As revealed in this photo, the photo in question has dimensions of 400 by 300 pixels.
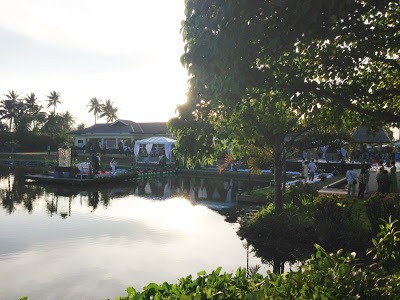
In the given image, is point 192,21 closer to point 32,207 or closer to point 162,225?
point 162,225

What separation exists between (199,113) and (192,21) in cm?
196

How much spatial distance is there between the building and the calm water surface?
34.2 metres

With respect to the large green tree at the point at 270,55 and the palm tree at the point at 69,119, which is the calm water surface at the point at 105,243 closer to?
the large green tree at the point at 270,55

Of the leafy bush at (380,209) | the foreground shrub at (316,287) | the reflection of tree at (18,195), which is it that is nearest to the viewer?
the foreground shrub at (316,287)

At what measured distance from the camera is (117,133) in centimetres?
5916

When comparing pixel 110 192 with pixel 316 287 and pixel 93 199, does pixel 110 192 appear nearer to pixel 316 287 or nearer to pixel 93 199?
pixel 93 199

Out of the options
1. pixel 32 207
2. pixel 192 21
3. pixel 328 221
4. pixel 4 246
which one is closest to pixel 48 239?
pixel 4 246

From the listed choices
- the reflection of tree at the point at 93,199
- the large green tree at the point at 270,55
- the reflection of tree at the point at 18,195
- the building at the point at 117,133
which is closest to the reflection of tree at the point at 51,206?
the reflection of tree at the point at 18,195

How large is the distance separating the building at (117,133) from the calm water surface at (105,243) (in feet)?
112

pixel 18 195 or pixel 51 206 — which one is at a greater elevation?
pixel 18 195

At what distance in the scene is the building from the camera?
58.4 metres

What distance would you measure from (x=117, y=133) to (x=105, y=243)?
4727 centimetres

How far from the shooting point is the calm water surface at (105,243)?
9719 mm

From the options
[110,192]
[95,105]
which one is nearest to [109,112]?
[95,105]
